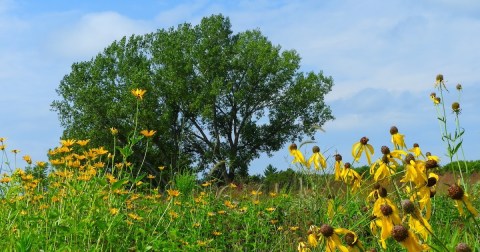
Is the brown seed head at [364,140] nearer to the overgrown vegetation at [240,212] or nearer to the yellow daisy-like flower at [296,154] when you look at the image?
the overgrown vegetation at [240,212]

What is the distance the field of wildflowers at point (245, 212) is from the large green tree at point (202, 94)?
58.9 ft

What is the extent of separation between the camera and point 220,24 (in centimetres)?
2622

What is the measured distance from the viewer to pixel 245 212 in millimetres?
6215

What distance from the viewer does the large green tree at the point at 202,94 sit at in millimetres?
25094

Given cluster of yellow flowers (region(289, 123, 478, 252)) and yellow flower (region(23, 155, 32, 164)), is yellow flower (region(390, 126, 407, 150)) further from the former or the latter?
yellow flower (region(23, 155, 32, 164))

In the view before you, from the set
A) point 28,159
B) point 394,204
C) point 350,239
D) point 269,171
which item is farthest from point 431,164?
point 269,171

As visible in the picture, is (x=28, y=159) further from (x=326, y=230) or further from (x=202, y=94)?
(x=202, y=94)

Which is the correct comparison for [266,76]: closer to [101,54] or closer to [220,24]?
[220,24]

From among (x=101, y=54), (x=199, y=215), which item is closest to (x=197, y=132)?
(x=101, y=54)

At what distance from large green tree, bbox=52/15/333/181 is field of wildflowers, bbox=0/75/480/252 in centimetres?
→ 1796

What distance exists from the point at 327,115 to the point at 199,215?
21.2 meters

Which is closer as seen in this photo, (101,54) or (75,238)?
(75,238)

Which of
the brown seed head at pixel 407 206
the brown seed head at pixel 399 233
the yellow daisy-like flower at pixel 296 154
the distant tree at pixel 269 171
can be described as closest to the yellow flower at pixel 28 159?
the yellow daisy-like flower at pixel 296 154

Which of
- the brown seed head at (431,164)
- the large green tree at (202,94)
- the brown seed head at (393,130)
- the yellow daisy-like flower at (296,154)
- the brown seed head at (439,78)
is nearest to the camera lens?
the brown seed head at (431,164)
